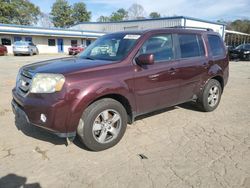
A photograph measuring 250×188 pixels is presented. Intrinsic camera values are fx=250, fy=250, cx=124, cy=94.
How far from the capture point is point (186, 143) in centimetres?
421

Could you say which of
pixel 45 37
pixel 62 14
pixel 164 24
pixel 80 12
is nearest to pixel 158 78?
pixel 164 24

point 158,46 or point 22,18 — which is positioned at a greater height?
point 22,18

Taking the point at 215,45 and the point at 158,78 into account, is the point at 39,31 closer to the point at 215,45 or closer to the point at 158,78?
the point at 215,45

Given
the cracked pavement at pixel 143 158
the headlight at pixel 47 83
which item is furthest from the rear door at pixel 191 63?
the headlight at pixel 47 83

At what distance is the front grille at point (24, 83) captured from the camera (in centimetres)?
376

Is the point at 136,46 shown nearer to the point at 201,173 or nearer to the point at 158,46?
the point at 158,46

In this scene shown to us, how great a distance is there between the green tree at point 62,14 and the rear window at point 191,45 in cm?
7202

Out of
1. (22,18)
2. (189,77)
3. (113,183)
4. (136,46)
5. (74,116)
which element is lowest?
(113,183)

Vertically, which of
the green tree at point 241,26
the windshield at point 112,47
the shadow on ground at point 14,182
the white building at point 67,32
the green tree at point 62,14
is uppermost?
the green tree at point 62,14

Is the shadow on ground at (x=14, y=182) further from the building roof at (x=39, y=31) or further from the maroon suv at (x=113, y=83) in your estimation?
the building roof at (x=39, y=31)

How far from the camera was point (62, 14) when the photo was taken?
2857 inches

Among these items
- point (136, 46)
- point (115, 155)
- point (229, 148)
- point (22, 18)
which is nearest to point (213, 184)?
point (229, 148)

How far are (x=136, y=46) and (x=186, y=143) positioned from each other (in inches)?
72.7

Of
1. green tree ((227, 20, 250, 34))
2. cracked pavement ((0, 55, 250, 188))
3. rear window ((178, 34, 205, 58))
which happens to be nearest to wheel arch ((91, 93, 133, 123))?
cracked pavement ((0, 55, 250, 188))
